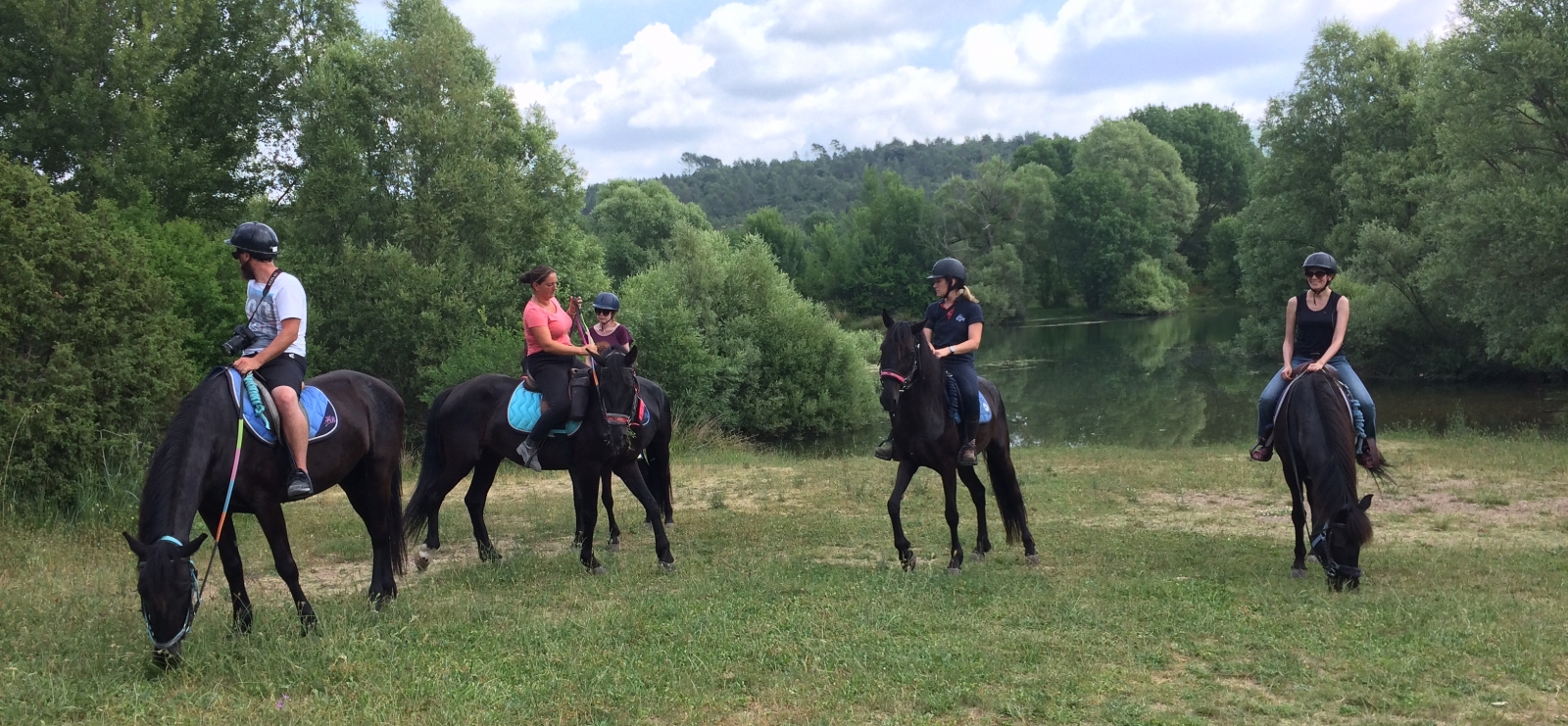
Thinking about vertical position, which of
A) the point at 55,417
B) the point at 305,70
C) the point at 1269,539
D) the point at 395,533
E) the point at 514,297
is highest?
the point at 305,70

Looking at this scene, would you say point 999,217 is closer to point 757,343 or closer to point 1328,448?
point 757,343

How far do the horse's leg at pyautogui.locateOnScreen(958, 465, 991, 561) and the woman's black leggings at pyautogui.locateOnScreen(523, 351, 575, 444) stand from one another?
3.77 m

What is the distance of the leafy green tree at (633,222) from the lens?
62.2 m

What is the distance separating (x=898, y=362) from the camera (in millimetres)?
8336

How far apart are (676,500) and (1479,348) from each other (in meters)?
29.9

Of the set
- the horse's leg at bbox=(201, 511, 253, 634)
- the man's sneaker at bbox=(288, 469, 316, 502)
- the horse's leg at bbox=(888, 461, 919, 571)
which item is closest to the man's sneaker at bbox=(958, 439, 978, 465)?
the horse's leg at bbox=(888, 461, 919, 571)

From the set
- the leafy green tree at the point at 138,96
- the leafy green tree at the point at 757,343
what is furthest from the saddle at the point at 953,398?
the leafy green tree at the point at 138,96

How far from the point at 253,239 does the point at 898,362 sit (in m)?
4.85

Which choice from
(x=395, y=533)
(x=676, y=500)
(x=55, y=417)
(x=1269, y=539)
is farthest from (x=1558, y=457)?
(x=55, y=417)

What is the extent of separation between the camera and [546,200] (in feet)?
101

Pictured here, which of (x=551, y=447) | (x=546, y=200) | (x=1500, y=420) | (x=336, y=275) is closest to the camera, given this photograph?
→ (x=551, y=447)

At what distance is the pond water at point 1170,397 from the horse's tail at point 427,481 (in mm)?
→ 16899

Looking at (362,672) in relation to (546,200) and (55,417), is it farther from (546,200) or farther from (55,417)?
(546,200)

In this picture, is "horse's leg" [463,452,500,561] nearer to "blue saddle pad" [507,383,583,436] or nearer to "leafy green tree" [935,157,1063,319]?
"blue saddle pad" [507,383,583,436]
